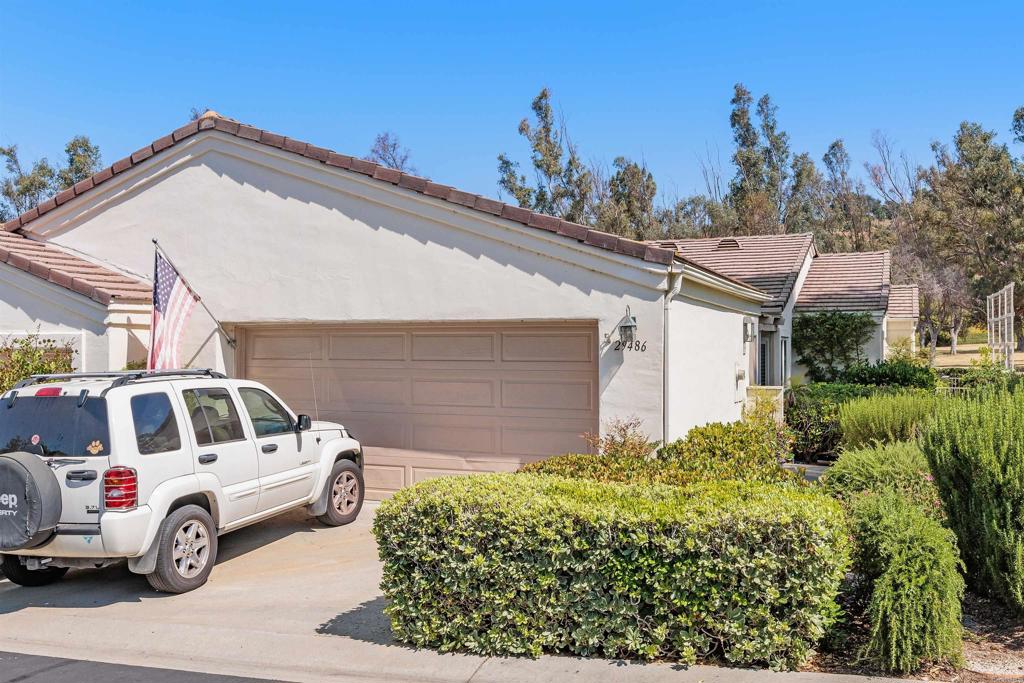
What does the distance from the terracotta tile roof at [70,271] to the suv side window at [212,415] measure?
3.02 metres

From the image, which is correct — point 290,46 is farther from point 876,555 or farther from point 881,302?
point 876,555

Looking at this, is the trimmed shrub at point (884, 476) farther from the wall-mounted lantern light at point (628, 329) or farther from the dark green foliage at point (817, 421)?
the dark green foliage at point (817, 421)

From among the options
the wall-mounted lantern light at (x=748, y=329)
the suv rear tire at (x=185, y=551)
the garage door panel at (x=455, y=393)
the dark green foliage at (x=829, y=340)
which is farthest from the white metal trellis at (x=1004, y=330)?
the suv rear tire at (x=185, y=551)

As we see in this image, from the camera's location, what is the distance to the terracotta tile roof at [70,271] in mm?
10094

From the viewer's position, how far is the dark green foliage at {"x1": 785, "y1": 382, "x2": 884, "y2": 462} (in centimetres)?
1481

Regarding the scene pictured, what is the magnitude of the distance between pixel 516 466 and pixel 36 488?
5.39 m

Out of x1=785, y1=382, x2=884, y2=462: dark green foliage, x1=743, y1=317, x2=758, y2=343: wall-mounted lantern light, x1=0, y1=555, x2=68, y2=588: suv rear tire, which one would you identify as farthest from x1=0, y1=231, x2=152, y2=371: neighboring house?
x1=785, y1=382, x2=884, y2=462: dark green foliage

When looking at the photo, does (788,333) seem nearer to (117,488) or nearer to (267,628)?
(267,628)

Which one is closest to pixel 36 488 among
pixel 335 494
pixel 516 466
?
pixel 335 494

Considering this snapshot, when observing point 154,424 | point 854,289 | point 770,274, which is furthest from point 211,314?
point 854,289

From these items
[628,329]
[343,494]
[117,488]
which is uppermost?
[628,329]

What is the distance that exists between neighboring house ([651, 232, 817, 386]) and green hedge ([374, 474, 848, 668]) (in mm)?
10524

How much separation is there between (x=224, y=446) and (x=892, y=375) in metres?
15.4

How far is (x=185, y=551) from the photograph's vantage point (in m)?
7.34
